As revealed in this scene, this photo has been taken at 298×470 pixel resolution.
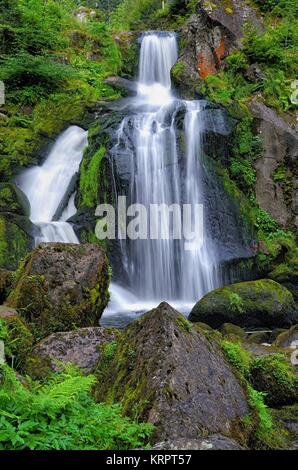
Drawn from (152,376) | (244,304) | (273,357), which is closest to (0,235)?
(244,304)

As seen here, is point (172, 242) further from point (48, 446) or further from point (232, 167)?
point (48, 446)

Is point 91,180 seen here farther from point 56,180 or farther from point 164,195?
point 164,195

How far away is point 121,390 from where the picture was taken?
12.1ft

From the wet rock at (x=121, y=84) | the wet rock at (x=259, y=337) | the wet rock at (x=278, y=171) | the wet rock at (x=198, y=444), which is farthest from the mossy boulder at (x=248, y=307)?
the wet rock at (x=121, y=84)

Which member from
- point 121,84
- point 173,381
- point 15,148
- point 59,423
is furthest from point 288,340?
point 121,84

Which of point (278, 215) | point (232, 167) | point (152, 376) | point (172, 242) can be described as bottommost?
point (152, 376)

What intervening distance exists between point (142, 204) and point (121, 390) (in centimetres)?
947

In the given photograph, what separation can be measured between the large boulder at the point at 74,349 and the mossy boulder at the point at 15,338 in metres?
0.12

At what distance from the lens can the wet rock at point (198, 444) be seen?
9.21 feet

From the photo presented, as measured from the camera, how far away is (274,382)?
5.13 m

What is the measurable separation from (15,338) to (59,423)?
2.45 m

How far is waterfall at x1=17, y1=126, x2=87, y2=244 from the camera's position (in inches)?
519

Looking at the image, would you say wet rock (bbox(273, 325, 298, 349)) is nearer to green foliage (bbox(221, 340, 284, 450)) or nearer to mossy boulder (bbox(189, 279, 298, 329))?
mossy boulder (bbox(189, 279, 298, 329))
